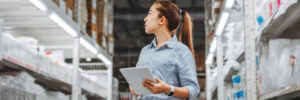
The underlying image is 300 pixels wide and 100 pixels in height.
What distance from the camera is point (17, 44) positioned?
2.34 meters

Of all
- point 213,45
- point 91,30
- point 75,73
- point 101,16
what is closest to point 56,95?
point 75,73

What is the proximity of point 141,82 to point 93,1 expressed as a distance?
3377 mm

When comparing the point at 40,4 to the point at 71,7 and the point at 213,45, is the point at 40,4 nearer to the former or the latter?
the point at 71,7

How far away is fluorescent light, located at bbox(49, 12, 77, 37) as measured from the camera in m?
2.96

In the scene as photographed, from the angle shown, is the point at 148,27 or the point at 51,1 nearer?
the point at 148,27

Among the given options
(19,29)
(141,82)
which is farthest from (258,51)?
(19,29)

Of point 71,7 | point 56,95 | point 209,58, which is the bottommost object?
point 209,58

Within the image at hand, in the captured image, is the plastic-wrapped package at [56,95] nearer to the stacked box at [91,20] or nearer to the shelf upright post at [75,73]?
the shelf upright post at [75,73]

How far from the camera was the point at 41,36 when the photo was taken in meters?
3.76

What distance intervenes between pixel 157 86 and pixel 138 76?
0.07 metres

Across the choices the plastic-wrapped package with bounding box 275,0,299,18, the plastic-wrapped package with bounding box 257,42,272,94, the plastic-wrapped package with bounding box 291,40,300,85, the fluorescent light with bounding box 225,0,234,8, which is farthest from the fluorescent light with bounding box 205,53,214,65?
the plastic-wrapped package with bounding box 275,0,299,18

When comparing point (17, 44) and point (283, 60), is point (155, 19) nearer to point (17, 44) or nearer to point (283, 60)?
point (283, 60)

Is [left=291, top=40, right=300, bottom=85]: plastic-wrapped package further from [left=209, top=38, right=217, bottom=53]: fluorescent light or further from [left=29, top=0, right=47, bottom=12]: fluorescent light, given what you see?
[left=209, top=38, right=217, bottom=53]: fluorescent light

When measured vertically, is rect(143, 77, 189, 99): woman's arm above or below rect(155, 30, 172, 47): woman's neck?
below
